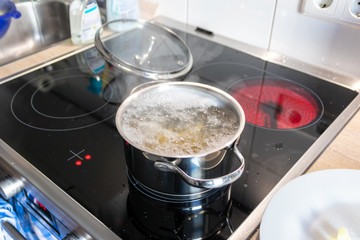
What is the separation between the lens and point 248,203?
0.59 m

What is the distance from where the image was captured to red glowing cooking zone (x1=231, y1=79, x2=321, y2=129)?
2.59 ft

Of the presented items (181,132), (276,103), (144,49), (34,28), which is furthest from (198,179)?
(34,28)

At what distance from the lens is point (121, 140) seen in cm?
72

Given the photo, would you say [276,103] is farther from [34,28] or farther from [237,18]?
[34,28]

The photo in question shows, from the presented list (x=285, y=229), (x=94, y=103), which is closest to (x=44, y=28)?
(x=94, y=103)

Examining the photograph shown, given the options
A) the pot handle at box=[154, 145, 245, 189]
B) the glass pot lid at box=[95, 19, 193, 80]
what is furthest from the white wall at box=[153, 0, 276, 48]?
the pot handle at box=[154, 145, 245, 189]

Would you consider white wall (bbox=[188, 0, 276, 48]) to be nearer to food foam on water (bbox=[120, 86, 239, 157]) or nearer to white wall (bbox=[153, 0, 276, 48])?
white wall (bbox=[153, 0, 276, 48])

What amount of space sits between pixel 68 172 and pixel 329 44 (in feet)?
2.32

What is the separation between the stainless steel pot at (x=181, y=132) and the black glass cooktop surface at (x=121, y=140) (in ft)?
0.16

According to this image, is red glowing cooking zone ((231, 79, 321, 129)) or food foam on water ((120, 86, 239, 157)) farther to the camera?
red glowing cooking zone ((231, 79, 321, 129))

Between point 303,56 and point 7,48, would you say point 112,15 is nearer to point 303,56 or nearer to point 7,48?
point 7,48

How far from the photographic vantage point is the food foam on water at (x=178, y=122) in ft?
1.87

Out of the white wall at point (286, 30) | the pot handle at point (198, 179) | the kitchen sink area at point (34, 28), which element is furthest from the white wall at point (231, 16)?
the pot handle at point (198, 179)

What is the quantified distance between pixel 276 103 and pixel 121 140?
15.2 inches
